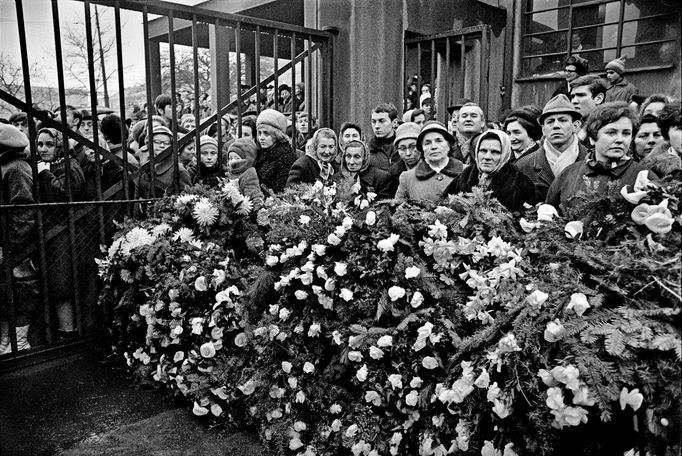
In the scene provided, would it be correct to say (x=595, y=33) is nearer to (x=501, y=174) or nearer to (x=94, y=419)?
(x=501, y=174)

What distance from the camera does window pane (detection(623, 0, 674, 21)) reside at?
7809mm

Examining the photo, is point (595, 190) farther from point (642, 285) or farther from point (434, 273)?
point (434, 273)

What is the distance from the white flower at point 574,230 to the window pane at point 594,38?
7222 mm

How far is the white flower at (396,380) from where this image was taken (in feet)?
8.06

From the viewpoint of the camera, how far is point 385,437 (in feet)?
8.50

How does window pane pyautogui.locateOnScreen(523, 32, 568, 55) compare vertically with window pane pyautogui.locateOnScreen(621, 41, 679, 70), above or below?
above

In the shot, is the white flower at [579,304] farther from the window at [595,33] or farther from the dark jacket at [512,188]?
the window at [595,33]

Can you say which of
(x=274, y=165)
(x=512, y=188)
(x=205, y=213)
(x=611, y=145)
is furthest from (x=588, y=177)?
(x=274, y=165)

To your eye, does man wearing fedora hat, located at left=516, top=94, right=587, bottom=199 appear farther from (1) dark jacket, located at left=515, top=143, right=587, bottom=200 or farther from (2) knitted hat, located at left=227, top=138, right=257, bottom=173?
(2) knitted hat, located at left=227, top=138, right=257, bottom=173

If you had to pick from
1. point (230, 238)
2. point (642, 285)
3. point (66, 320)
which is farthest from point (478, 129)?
point (66, 320)

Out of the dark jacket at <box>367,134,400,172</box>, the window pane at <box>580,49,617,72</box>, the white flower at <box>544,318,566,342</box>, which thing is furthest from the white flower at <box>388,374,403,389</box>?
the window pane at <box>580,49,617,72</box>

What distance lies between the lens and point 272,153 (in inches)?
196

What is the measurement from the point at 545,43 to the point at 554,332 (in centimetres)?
829

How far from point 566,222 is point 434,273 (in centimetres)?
63
